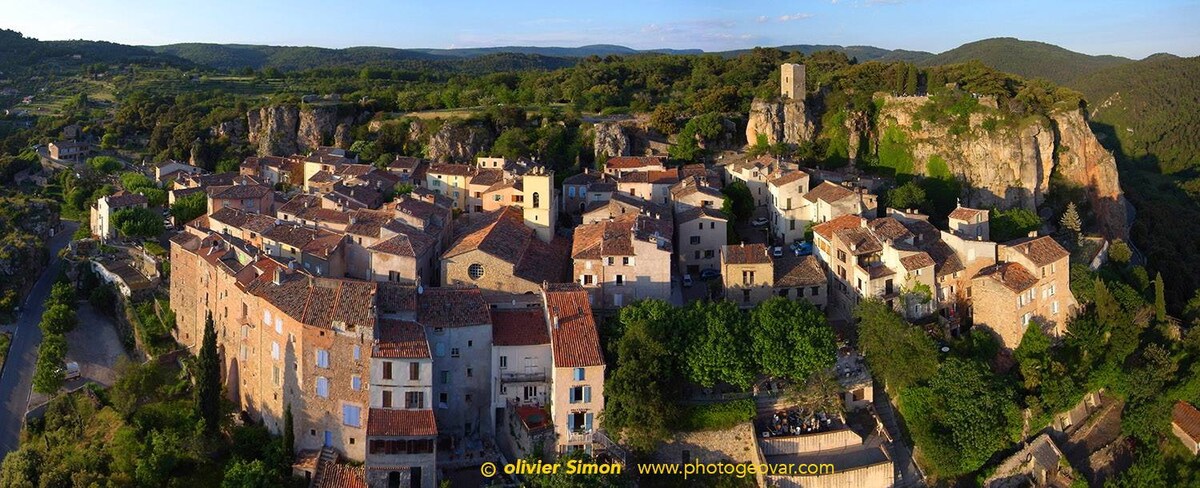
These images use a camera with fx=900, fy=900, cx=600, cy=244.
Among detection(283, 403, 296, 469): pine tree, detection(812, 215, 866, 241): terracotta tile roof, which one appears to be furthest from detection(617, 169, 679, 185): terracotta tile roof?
detection(283, 403, 296, 469): pine tree

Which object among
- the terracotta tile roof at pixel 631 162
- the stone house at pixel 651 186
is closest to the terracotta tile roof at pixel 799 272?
the stone house at pixel 651 186

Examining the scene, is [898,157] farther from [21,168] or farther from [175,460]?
[21,168]

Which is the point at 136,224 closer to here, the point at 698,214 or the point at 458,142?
the point at 458,142

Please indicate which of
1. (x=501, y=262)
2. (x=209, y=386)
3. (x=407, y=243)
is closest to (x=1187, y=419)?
(x=501, y=262)

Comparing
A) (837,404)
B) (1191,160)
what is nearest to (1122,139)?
(1191,160)

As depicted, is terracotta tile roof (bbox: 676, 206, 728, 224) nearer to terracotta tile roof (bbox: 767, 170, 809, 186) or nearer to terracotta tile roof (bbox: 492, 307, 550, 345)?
terracotta tile roof (bbox: 767, 170, 809, 186)
